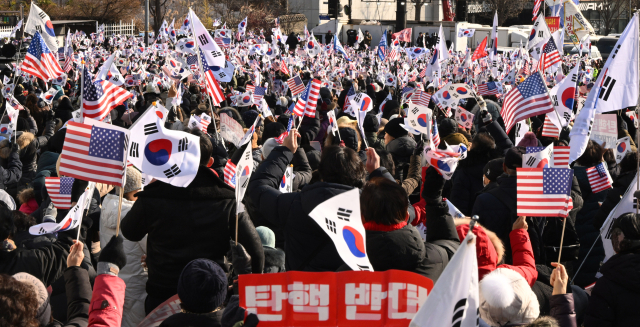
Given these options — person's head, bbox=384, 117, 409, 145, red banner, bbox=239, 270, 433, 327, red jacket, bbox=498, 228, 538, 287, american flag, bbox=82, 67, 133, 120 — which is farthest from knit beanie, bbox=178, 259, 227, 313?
person's head, bbox=384, 117, 409, 145

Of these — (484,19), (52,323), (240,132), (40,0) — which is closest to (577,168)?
(240,132)

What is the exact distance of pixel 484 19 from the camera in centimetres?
5919

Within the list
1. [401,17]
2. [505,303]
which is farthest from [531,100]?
[401,17]

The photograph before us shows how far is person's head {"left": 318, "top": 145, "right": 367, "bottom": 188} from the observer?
3469mm

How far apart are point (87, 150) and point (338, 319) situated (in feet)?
5.94

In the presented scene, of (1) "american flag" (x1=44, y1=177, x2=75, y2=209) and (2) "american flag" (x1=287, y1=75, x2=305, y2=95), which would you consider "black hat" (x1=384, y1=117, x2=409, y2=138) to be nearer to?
(1) "american flag" (x1=44, y1=177, x2=75, y2=209)

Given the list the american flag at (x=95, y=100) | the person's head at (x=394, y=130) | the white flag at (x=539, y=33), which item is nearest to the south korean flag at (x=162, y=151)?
the american flag at (x=95, y=100)

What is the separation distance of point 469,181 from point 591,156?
1063 millimetres

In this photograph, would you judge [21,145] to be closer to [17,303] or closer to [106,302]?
[106,302]

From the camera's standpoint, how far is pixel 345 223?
291 centimetres

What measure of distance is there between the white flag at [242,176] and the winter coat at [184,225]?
0.08m

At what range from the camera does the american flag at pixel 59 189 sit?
4648 mm

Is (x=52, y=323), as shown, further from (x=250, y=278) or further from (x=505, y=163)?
(x=505, y=163)

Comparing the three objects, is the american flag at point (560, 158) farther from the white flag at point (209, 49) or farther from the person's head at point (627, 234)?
the white flag at point (209, 49)
